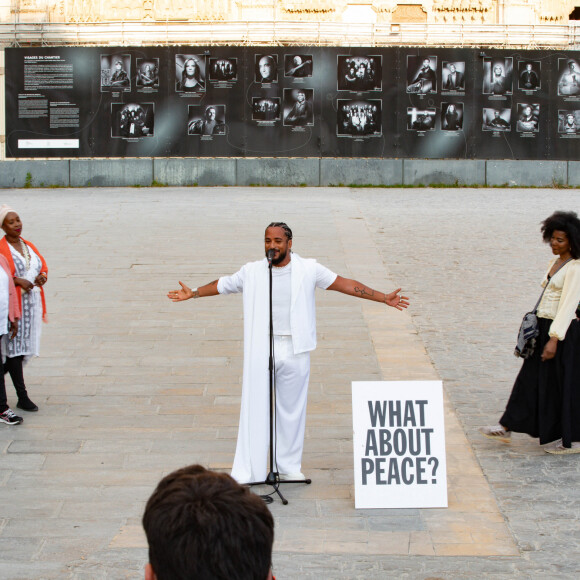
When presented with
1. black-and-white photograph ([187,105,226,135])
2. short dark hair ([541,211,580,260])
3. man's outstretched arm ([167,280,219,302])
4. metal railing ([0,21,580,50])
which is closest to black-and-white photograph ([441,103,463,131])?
metal railing ([0,21,580,50])

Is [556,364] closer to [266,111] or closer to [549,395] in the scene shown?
[549,395]

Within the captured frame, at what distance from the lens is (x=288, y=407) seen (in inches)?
255

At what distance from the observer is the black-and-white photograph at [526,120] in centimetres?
2208

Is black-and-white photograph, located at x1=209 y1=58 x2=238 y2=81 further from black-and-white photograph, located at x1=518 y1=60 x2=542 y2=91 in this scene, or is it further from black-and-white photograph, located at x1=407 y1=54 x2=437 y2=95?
black-and-white photograph, located at x1=518 y1=60 x2=542 y2=91

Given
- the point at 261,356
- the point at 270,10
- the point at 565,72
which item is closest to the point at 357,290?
the point at 261,356

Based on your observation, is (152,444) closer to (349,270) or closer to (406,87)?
(349,270)

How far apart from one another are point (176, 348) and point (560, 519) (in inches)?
194

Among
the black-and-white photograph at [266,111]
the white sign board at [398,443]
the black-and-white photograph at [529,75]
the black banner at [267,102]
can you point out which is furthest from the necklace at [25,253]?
the black-and-white photograph at [529,75]

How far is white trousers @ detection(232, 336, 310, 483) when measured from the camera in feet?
20.9

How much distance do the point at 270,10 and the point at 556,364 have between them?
2027 cm

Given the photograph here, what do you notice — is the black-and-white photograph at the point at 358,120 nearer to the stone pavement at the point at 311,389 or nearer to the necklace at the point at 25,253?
the stone pavement at the point at 311,389

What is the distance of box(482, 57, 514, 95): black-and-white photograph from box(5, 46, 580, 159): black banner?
0.07 ft

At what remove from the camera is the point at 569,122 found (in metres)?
22.1

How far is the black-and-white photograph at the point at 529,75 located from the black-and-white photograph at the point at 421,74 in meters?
1.90
